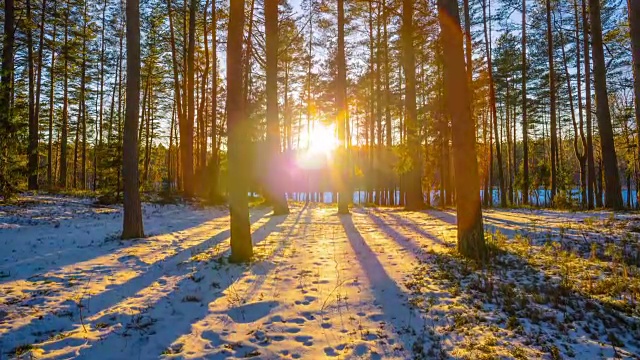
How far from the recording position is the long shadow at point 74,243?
5.71 metres

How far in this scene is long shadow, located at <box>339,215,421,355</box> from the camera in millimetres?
3806

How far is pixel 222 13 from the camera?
17141 millimetres

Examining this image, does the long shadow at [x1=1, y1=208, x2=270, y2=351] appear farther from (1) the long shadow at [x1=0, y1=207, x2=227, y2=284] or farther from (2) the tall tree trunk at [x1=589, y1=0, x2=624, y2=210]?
(2) the tall tree trunk at [x1=589, y1=0, x2=624, y2=210]

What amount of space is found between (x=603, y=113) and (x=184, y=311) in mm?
13592

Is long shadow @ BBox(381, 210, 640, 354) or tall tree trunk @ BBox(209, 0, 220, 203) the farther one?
tall tree trunk @ BBox(209, 0, 220, 203)

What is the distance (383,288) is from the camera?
486 cm

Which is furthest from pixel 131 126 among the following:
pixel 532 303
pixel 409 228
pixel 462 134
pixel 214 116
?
pixel 214 116

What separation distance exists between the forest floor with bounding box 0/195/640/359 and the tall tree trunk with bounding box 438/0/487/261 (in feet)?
2.00

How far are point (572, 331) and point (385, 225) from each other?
736cm

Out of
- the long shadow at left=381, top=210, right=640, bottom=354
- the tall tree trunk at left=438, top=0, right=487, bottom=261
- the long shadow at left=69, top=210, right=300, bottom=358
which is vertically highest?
the tall tree trunk at left=438, top=0, right=487, bottom=261

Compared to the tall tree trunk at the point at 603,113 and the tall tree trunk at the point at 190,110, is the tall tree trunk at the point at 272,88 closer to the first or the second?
the tall tree trunk at the point at 190,110

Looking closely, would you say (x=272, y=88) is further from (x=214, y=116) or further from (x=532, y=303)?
(x=532, y=303)

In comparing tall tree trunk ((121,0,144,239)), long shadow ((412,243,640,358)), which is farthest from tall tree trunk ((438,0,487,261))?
tall tree trunk ((121,0,144,239))

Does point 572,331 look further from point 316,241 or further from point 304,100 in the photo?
point 304,100
